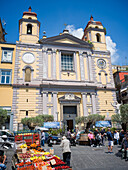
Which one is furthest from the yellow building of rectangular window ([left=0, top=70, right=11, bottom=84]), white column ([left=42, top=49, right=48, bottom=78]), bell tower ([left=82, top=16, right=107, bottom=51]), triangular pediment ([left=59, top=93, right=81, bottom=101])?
bell tower ([left=82, top=16, right=107, bottom=51])

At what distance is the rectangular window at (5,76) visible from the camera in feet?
74.8

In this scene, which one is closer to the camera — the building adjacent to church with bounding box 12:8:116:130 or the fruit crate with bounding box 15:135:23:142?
the fruit crate with bounding box 15:135:23:142

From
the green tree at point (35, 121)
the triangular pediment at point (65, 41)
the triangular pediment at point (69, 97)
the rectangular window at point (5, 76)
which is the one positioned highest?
the triangular pediment at point (65, 41)

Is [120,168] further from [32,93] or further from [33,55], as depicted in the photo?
[33,55]

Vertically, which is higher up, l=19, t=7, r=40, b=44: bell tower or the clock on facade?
l=19, t=7, r=40, b=44: bell tower

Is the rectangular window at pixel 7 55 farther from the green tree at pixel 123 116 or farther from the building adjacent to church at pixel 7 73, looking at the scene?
the green tree at pixel 123 116

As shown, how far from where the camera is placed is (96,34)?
30594 millimetres

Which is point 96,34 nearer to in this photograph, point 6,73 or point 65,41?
point 65,41

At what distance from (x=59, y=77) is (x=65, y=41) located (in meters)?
7.20

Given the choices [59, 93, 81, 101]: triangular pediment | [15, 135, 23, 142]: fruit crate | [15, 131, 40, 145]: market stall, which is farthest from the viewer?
[59, 93, 81, 101]: triangular pediment

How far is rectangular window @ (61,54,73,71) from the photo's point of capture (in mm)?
26288

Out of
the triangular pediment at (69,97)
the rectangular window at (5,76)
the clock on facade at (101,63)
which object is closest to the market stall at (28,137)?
the triangular pediment at (69,97)

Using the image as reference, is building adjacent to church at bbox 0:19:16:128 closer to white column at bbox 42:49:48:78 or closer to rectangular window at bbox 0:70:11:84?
rectangular window at bbox 0:70:11:84

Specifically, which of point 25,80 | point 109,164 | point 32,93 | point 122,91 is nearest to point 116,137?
point 109,164
